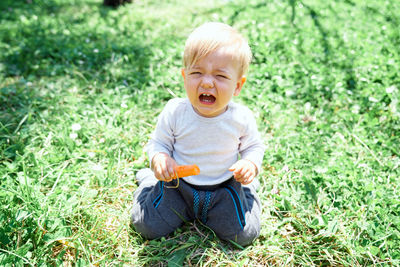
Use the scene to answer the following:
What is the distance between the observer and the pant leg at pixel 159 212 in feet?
6.45

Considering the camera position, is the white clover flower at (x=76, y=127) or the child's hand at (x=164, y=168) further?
the white clover flower at (x=76, y=127)

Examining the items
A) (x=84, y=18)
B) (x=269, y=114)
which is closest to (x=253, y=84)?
(x=269, y=114)

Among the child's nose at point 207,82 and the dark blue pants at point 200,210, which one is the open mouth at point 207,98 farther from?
the dark blue pants at point 200,210

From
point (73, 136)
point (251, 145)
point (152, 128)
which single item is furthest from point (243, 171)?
point (73, 136)

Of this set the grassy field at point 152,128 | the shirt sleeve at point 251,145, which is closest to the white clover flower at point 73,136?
the grassy field at point 152,128

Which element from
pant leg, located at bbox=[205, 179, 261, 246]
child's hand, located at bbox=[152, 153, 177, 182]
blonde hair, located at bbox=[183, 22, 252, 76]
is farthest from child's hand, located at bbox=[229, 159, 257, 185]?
blonde hair, located at bbox=[183, 22, 252, 76]

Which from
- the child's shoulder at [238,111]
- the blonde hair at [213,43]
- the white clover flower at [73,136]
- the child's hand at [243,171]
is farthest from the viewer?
the white clover flower at [73,136]

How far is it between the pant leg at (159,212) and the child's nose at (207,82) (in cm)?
66

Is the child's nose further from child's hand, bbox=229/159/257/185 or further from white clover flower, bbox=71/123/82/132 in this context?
white clover flower, bbox=71/123/82/132

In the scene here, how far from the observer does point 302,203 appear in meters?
2.19

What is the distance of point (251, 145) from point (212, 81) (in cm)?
52

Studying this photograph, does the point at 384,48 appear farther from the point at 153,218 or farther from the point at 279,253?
the point at 153,218

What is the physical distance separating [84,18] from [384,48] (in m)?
4.04

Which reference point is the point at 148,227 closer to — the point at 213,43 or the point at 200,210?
the point at 200,210
